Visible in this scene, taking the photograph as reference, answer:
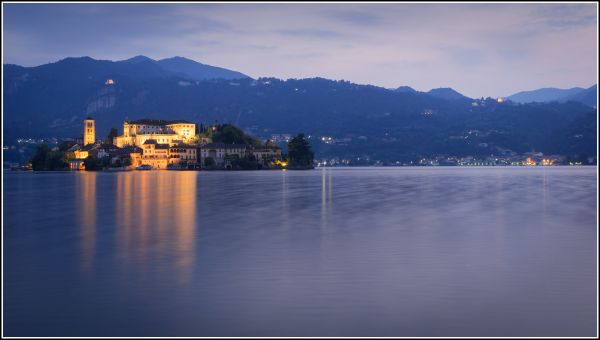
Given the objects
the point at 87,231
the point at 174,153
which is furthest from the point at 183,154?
the point at 87,231

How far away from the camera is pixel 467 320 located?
8930 mm

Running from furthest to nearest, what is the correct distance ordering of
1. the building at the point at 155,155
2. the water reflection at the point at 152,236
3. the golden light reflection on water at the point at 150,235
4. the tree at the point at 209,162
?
the building at the point at 155,155, the tree at the point at 209,162, the golden light reflection on water at the point at 150,235, the water reflection at the point at 152,236

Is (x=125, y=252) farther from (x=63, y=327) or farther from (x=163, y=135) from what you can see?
(x=163, y=135)

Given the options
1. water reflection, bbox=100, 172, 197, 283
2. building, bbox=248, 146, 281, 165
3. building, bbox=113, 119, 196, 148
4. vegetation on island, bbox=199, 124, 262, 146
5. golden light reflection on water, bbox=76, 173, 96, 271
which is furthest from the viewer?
building, bbox=113, 119, 196, 148

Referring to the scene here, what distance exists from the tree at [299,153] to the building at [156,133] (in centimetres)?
2056

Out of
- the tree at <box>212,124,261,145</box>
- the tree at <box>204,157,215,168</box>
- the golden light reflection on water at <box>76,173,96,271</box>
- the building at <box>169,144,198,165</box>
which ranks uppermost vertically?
the tree at <box>212,124,261,145</box>

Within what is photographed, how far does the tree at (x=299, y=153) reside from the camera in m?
124

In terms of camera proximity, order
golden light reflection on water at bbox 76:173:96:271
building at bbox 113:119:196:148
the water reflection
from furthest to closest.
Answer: building at bbox 113:119:196:148
golden light reflection on water at bbox 76:173:96:271
the water reflection

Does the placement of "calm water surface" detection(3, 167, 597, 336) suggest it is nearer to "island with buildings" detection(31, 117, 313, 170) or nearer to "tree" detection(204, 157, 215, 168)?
"tree" detection(204, 157, 215, 168)

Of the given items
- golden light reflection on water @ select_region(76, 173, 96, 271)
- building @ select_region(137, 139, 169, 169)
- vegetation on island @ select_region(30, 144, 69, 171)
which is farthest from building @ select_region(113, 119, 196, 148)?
golden light reflection on water @ select_region(76, 173, 96, 271)

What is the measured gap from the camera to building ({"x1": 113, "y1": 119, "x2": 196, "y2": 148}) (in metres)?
127

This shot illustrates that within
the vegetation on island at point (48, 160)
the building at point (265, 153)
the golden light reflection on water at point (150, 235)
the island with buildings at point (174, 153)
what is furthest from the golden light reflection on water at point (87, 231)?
the vegetation on island at point (48, 160)

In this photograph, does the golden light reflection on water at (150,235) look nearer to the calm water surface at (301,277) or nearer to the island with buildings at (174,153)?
the calm water surface at (301,277)

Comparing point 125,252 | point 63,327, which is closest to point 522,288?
point 63,327
